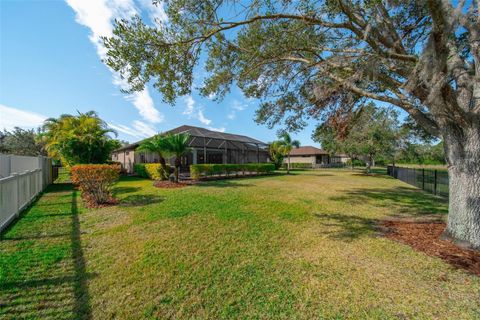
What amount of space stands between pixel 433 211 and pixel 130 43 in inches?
446

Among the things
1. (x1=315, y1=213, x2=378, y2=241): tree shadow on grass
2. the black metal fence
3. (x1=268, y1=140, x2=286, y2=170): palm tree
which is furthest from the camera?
(x1=268, y1=140, x2=286, y2=170): palm tree

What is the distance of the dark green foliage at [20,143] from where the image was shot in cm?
2611

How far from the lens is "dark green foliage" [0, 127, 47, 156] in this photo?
85.7 feet

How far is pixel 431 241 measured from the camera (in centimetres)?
469

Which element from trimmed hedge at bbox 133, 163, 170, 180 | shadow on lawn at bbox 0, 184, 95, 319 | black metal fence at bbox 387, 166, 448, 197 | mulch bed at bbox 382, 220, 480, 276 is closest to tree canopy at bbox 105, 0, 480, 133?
mulch bed at bbox 382, 220, 480, 276

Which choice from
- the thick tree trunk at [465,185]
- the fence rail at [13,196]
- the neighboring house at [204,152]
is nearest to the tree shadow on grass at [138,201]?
the fence rail at [13,196]

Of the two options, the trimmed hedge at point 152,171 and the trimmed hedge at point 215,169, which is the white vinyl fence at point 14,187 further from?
the trimmed hedge at point 215,169

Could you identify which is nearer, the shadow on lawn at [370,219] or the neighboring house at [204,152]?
the shadow on lawn at [370,219]

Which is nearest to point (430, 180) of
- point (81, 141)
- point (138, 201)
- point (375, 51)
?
point (375, 51)

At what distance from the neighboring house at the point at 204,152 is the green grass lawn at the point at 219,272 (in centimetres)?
1601

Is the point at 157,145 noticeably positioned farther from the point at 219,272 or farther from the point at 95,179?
the point at 219,272

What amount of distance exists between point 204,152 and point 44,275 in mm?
18387

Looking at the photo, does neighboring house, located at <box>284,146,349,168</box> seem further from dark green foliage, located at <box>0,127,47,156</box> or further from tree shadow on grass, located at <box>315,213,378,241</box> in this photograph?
dark green foliage, located at <box>0,127,47,156</box>

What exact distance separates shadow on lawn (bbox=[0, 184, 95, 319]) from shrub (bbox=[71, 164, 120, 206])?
2.81 metres
